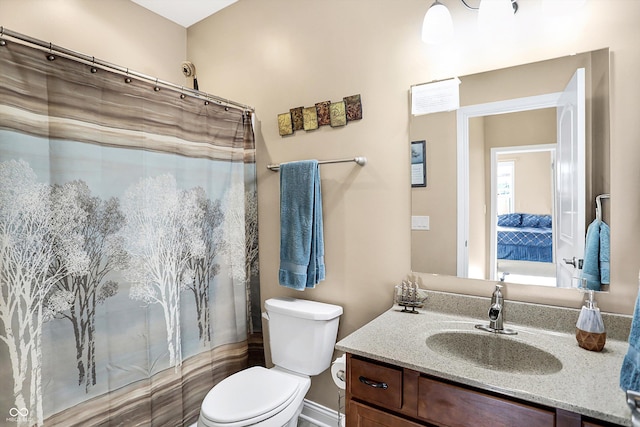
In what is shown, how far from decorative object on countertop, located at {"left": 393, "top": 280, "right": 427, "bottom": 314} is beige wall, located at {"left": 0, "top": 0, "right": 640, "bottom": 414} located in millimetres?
69

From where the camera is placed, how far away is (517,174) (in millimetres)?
1396

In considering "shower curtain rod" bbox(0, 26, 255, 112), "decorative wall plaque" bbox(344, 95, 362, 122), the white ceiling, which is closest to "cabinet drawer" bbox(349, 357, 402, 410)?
"decorative wall plaque" bbox(344, 95, 362, 122)

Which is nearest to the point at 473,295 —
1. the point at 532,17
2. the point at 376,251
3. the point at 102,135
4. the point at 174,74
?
the point at 376,251

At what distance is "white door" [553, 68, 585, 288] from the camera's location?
4.09ft

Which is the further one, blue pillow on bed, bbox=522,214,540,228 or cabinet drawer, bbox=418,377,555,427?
blue pillow on bed, bbox=522,214,540,228

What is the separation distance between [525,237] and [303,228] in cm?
107

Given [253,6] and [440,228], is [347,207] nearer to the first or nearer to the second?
[440,228]

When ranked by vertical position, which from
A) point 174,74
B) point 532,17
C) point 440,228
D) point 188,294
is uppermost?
point 174,74

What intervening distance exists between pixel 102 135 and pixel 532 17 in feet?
6.25

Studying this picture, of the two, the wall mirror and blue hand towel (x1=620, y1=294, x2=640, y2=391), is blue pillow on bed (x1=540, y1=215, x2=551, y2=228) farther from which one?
blue hand towel (x1=620, y1=294, x2=640, y2=391)

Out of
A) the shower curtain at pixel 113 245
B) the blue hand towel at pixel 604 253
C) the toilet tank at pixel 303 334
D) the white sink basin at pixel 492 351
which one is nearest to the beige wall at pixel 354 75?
the blue hand towel at pixel 604 253

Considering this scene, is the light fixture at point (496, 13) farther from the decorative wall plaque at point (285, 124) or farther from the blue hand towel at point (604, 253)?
the decorative wall plaque at point (285, 124)

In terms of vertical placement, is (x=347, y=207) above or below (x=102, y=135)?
below

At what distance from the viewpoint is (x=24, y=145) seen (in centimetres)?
127
